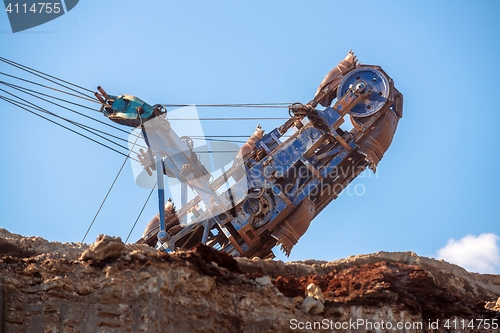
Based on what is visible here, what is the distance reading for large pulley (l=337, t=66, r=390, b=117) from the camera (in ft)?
71.8

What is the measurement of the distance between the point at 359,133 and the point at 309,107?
1471 mm

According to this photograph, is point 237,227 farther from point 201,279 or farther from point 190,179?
point 201,279

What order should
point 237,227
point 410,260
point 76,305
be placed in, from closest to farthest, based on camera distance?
point 76,305
point 410,260
point 237,227

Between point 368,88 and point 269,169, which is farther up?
point 368,88

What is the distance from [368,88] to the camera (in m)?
22.1

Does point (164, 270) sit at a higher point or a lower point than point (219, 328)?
higher

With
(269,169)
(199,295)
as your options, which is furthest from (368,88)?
(199,295)

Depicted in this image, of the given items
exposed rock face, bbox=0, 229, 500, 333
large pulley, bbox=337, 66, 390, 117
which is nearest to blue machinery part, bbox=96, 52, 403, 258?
large pulley, bbox=337, 66, 390, 117

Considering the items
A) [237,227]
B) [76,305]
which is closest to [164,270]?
[76,305]

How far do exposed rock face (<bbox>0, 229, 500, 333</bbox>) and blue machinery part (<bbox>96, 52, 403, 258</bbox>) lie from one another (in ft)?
17.9

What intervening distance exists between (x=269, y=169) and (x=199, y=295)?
25.8ft

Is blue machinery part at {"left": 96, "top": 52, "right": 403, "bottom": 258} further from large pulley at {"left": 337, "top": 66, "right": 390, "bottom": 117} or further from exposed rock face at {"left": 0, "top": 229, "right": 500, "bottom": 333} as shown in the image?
exposed rock face at {"left": 0, "top": 229, "right": 500, "bottom": 333}

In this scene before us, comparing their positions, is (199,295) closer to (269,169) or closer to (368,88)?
(269,169)

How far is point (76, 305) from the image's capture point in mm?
13273
